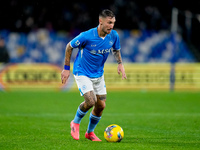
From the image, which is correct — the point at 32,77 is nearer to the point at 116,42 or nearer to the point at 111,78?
the point at 111,78

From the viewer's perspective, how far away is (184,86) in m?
21.0

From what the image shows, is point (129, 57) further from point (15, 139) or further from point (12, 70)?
point (15, 139)

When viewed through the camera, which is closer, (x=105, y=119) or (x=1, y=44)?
(x=105, y=119)

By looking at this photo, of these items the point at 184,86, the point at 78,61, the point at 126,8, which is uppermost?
the point at 126,8

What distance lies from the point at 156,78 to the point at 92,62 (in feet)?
45.3

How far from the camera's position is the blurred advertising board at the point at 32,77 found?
774 inches

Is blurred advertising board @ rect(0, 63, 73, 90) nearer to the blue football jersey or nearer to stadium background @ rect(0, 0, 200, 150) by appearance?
stadium background @ rect(0, 0, 200, 150)

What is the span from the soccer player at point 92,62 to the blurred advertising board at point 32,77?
1252 cm

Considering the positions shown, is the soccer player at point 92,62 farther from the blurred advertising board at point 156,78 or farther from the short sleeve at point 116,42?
the blurred advertising board at point 156,78

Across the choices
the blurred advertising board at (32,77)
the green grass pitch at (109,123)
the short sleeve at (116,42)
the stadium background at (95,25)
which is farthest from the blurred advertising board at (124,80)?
the short sleeve at (116,42)

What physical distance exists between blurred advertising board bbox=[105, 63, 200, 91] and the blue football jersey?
13.1 meters

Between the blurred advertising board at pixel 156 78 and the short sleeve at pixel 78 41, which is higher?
the short sleeve at pixel 78 41

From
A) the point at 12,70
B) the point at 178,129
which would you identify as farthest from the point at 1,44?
the point at 178,129

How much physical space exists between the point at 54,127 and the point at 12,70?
11.2 metres
